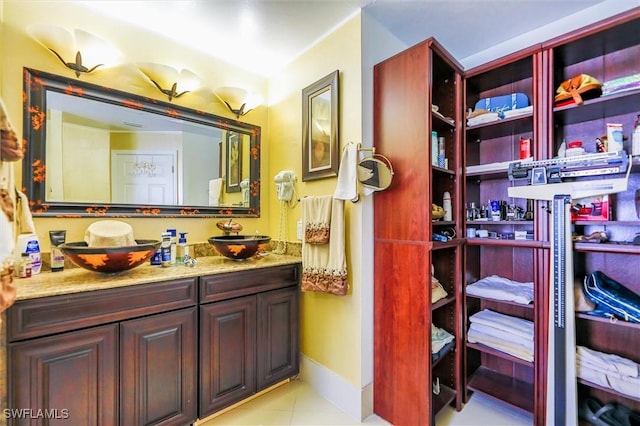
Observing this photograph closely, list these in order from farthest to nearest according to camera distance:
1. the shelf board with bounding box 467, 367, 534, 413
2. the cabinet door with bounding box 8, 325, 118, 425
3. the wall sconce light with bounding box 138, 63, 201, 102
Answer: the wall sconce light with bounding box 138, 63, 201, 102 < the shelf board with bounding box 467, 367, 534, 413 < the cabinet door with bounding box 8, 325, 118, 425

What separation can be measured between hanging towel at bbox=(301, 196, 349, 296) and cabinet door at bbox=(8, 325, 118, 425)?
106 centimetres

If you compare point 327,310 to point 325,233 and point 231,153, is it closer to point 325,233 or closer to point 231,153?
point 325,233

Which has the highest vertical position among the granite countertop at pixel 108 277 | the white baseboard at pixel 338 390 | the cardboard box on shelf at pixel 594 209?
the cardboard box on shelf at pixel 594 209

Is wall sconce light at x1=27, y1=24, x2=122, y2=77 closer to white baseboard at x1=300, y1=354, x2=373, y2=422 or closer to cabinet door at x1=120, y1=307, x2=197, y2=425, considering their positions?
cabinet door at x1=120, y1=307, x2=197, y2=425

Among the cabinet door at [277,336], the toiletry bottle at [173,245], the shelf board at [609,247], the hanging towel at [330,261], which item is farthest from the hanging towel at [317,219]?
the shelf board at [609,247]

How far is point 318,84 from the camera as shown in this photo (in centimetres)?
201

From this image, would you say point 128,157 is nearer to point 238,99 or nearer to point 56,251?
point 56,251

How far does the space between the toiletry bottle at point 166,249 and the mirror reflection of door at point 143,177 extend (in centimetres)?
29

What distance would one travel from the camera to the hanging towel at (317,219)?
1781 millimetres

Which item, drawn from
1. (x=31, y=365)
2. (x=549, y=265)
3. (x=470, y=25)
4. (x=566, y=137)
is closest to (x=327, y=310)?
(x=549, y=265)

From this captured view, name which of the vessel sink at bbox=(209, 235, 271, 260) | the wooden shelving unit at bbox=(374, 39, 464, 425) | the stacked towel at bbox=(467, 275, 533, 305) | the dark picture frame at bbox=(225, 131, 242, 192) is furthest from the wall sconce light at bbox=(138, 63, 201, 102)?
the stacked towel at bbox=(467, 275, 533, 305)

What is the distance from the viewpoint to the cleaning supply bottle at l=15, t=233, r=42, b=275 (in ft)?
4.51

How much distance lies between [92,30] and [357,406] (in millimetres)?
2797

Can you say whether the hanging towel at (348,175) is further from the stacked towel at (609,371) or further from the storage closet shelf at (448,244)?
the stacked towel at (609,371)
